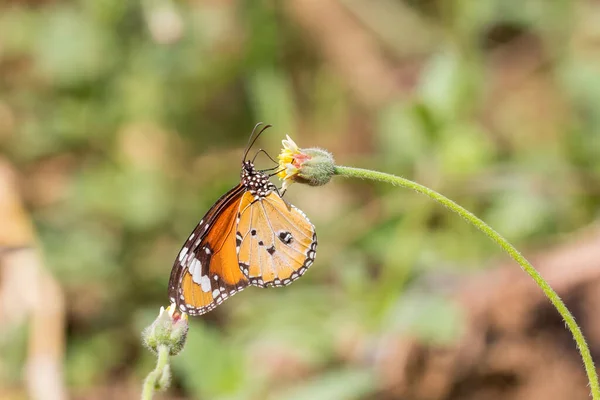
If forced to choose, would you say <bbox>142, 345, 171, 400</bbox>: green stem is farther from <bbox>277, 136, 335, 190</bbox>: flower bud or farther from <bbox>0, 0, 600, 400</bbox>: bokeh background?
<bbox>0, 0, 600, 400</bbox>: bokeh background

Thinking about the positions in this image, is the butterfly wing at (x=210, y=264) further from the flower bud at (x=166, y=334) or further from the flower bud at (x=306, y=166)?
the flower bud at (x=306, y=166)

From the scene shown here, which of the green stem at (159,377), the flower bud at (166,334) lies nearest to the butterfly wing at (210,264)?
the flower bud at (166,334)

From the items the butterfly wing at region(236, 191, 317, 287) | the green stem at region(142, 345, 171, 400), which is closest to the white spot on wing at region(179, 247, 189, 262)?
the butterfly wing at region(236, 191, 317, 287)

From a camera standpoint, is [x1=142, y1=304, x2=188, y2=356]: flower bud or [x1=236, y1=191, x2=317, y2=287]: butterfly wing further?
[x1=236, y1=191, x2=317, y2=287]: butterfly wing

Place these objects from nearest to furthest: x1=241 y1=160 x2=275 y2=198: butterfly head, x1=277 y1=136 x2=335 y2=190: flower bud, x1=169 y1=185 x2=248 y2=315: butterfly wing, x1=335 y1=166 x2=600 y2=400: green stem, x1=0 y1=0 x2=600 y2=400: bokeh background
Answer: x1=335 y1=166 x2=600 y2=400: green stem, x1=277 y1=136 x2=335 y2=190: flower bud, x1=169 y1=185 x2=248 y2=315: butterfly wing, x1=241 y1=160 x2=275 y2=198: butterfly head, x1=0 y1=0 x2=600 y2=400: bokeh background

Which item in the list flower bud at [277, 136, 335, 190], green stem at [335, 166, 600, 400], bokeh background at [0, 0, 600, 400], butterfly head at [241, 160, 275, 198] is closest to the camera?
green stem at [335, 166, 600, 400]

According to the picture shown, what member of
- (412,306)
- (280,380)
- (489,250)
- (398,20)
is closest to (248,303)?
(280,380)

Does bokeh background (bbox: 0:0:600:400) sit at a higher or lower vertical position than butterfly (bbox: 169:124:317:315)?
higher

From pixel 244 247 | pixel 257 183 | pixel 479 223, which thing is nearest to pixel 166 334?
pixel 244 247
